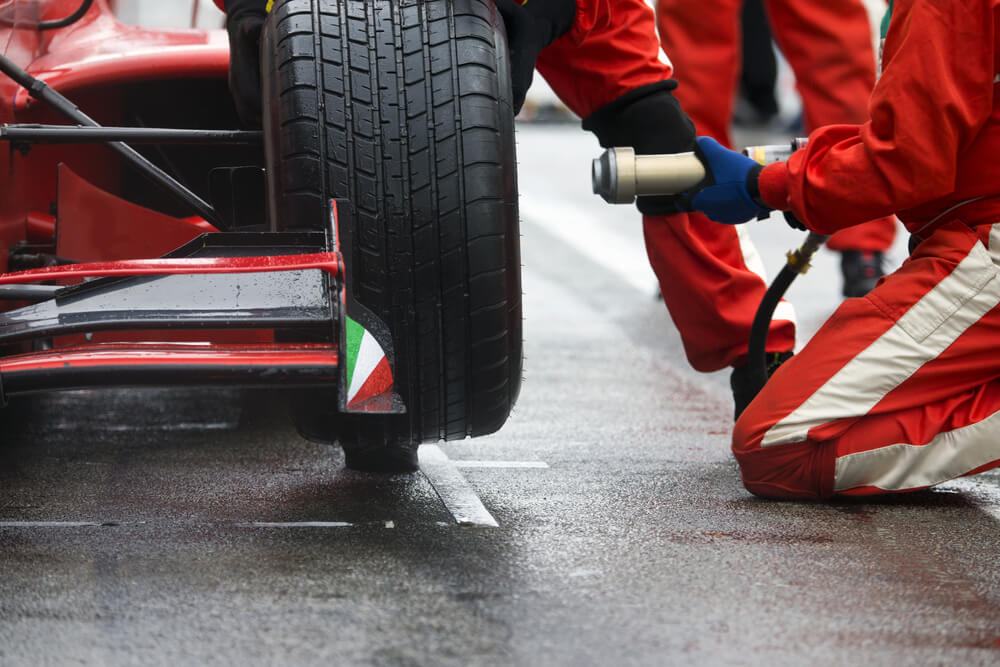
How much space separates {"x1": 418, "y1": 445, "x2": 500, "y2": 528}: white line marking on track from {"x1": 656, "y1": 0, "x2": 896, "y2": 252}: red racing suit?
213 centimetres

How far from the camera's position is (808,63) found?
4.64 meters

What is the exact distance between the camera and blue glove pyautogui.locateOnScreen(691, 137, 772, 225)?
8.21 feet

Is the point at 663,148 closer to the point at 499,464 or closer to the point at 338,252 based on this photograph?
the point at 499,464

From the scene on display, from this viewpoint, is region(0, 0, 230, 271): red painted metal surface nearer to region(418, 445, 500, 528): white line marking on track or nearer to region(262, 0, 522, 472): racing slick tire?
region(262, 0, 522, 472): racing slick tire

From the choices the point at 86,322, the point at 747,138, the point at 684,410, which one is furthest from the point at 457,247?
the point at 747,138

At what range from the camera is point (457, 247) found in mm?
2137

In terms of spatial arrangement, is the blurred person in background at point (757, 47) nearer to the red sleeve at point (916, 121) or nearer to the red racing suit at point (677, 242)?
the red racing suit at point (677, 242)

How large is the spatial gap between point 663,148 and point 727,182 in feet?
1.42

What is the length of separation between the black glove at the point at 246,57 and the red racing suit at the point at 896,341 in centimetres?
88

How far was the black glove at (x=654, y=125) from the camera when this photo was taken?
293 centimetres

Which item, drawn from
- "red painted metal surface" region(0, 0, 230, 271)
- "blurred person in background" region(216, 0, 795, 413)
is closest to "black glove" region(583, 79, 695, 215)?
"blurred person in background" region(216, 0, 795, 413)

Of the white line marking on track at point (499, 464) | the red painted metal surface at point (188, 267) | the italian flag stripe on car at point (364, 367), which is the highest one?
the red painted metal surface at point (188, 267)

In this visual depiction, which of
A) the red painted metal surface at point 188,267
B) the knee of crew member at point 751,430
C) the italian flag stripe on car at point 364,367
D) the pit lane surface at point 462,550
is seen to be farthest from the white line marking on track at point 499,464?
the red painted metal surface at point 188,267

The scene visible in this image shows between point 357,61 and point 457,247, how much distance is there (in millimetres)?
322
